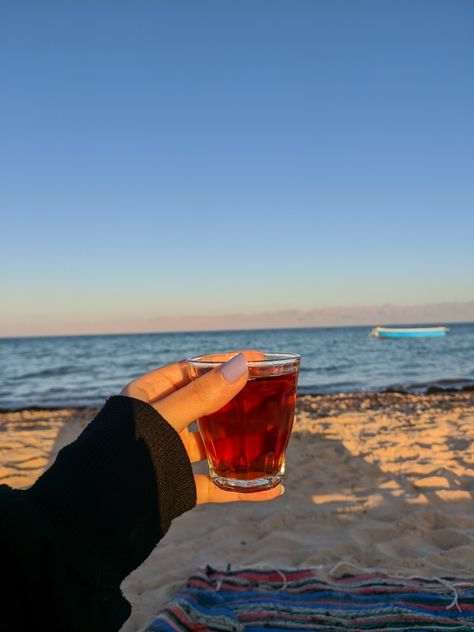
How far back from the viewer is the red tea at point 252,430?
1.45 meters

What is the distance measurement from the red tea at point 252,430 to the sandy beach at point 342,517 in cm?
173

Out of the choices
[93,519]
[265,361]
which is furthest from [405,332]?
[93,519]

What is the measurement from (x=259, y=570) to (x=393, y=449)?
→ 3.30 m

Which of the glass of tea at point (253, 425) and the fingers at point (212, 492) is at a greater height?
the glass of tea at point (253, 425)

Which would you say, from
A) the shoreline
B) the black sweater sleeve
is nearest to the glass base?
the black sweater sleeve

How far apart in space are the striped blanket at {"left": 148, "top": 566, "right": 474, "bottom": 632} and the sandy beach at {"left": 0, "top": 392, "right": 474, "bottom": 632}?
179 millimetres

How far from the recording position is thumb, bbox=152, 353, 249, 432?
132cm

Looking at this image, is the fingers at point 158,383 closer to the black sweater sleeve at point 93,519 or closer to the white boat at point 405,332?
the black sweater sleeve at point 93,519

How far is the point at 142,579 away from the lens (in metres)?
3.30

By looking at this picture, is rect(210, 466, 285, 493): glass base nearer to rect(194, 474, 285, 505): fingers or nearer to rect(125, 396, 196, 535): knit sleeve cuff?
rect(194, 474, 285, 505): fingers

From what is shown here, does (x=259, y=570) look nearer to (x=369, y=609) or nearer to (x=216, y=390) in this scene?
(x=369, y=609)

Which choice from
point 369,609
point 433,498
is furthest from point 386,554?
point 433,498

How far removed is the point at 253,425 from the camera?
147 cm

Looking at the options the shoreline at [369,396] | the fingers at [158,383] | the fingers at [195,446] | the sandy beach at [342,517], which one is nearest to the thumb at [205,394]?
the fingers at [158,383]
